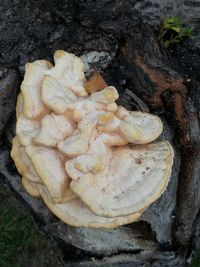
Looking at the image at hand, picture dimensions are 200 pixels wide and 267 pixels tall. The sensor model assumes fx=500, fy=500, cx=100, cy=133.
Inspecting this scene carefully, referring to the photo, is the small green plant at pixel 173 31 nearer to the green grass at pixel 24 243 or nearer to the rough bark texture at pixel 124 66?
the rough bark texture at pixel 124 66

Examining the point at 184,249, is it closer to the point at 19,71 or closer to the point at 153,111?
the point at 153,111

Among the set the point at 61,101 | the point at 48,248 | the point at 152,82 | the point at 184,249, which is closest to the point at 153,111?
the point at 152,82

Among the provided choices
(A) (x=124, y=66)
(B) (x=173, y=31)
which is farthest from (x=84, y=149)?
(B) (x=173, y=31)

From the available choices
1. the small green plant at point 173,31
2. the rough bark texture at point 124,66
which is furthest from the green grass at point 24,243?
the small green plant at point 173,31

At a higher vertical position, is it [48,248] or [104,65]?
[104,65]

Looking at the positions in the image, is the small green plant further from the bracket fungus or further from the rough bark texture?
the bracket fungus
